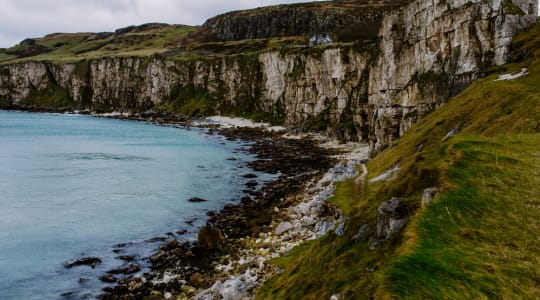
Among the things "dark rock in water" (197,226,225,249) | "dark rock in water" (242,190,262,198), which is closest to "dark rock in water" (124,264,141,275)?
"dark rock in water" (197,226,225,249)

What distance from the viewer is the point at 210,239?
28.3 metres

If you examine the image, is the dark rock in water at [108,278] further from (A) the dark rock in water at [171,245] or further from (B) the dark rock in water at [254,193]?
(B) the dark rock in water at [254,193]

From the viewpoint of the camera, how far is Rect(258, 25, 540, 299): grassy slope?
7.85 meters

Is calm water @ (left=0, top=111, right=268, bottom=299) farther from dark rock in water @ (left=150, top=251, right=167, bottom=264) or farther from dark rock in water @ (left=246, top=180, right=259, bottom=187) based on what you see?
dark rock in water @ (left=246, top=180, right=259, bottom=187)

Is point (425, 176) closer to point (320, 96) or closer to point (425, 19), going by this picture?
point (425, 19)

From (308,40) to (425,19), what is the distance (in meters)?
100

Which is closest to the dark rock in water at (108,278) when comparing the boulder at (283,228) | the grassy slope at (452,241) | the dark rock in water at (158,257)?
the dark rock in water at (158,257)

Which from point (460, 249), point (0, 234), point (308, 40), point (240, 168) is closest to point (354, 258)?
point (460, 249)

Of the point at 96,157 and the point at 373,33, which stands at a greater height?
the point at 373,33

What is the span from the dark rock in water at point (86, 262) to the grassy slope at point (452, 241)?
15875 mm

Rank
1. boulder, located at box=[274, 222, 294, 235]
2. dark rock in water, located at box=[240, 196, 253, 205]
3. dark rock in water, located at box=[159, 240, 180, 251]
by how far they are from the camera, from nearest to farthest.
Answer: dark rock in water, located at box=[159, 240, 180, 251], boulder, located at box=[274, 222, 294, 235], dark rock in water, located at box=[240, 196, 253, 205]

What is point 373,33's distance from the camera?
138 meters

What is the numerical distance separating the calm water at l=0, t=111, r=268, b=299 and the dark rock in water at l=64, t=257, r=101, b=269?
1.38ft

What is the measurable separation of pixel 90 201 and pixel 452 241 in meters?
39.7
